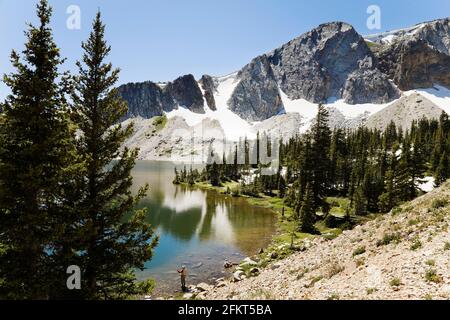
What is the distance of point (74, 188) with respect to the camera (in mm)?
16922

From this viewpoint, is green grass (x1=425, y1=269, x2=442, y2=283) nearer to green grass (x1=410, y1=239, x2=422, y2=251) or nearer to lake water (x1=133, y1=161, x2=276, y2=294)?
green grass (x1=410, y1=239, x2=422, y2=251)

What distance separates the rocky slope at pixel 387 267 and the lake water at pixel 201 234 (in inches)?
685

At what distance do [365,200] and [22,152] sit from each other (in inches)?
2623

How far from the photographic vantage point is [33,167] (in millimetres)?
13945

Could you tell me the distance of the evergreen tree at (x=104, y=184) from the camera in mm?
17344

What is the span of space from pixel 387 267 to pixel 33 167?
17.0 metres

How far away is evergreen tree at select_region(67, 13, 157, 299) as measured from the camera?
17344 mm

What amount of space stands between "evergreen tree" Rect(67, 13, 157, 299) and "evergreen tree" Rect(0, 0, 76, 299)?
90.0 inches

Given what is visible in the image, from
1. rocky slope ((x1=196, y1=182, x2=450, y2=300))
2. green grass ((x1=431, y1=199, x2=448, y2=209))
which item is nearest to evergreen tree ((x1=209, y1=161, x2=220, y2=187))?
rocky slope ((x1=196, y1=182, x2=450, y2=300))

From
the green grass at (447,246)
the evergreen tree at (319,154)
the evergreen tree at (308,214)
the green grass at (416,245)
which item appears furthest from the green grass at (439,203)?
the evergreen tree at (308,214)

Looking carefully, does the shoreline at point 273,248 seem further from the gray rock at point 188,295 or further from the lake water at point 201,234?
the lake water at point 201,234
